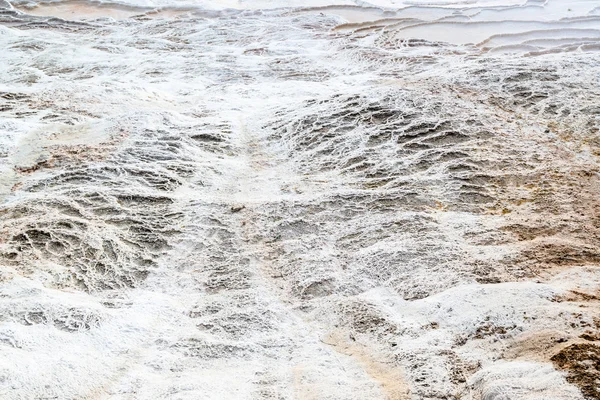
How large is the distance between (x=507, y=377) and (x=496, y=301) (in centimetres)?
59

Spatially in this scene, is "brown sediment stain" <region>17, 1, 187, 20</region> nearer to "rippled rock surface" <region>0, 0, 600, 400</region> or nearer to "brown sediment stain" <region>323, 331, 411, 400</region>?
"rippled rock surface" <region>0, 0, 600, 400</region>

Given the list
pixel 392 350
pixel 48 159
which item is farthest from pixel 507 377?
pixel 48 159

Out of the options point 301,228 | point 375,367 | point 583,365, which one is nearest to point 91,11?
point 301,228

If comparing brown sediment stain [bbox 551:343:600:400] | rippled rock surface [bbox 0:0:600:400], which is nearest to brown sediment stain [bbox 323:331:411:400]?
rippled rock surface [bbox 0:0:600:400]

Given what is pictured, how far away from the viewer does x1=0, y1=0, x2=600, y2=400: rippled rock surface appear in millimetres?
2244

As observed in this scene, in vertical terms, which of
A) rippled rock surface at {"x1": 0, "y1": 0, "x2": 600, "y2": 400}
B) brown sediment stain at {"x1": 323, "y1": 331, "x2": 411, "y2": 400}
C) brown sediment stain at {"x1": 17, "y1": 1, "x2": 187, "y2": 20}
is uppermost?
brown sediment stain at {"x1": 17, "y1": 1, "x2": 187, "y2": 20}

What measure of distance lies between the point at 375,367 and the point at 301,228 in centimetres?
136

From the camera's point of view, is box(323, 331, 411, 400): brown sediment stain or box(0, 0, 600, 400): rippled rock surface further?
box(0, 0, 600, 400): rippled rock surface

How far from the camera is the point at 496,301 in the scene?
2.49 m

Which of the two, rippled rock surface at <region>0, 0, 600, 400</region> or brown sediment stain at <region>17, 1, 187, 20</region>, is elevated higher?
brown sediment stain at <region>17, 1, 187, 20</region>

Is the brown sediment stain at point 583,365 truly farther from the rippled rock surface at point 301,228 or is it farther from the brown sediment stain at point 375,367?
the brown sediment stain at point 375,367

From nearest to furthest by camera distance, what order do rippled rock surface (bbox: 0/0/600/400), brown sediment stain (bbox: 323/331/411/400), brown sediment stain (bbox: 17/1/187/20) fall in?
1. brown sediment stain (bbox: 323/331/411/400)
2. rippled rock surface (bbox: 0/0/600/400)
3. brown sediment stain (bbox: 17/1/187/20)

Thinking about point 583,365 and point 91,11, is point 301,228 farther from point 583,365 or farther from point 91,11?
point 91,11

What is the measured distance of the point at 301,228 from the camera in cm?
353
